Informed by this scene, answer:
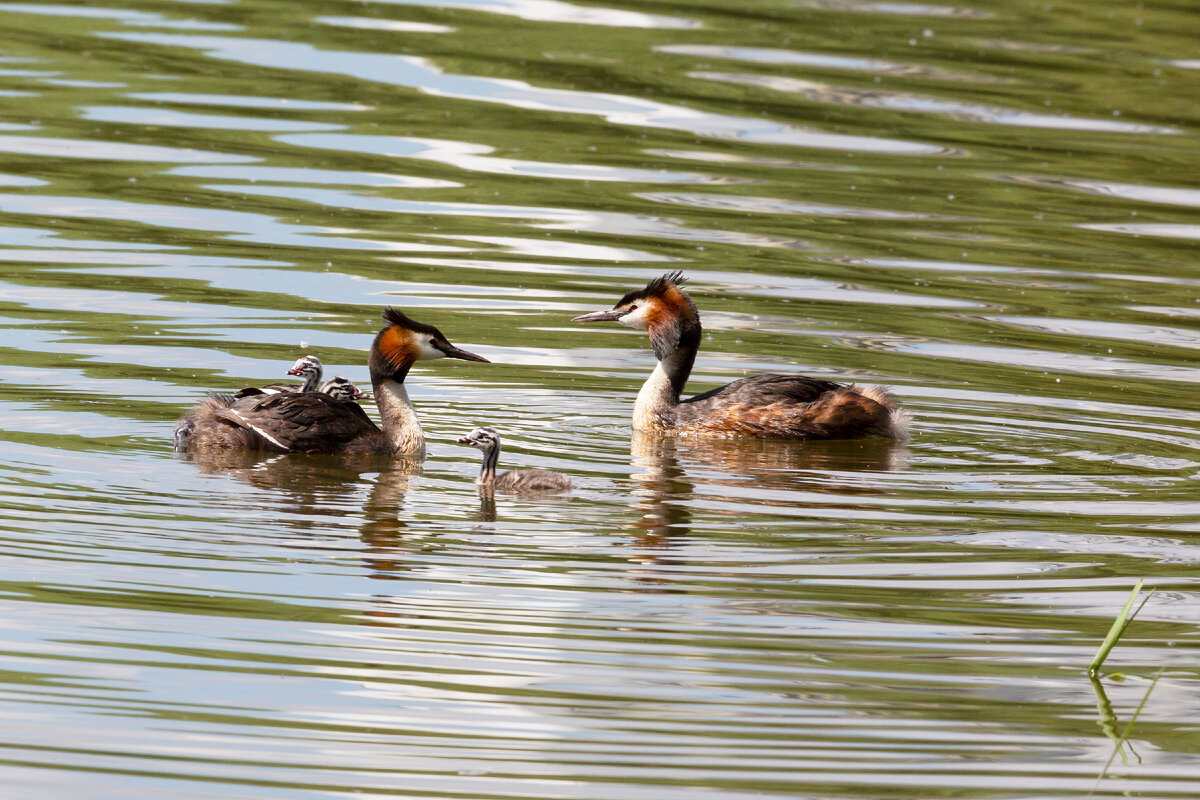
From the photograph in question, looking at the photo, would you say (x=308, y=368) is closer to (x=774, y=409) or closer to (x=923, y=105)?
(x=774, y=409)

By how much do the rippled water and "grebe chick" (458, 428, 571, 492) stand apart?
0.15 metres

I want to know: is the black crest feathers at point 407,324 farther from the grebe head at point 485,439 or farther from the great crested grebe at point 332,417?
the grebe head at point 485,439

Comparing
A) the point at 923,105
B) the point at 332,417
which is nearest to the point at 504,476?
the point at 332,417

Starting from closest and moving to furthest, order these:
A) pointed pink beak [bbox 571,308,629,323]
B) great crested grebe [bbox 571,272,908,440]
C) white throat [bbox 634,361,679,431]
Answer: great crested grebe [bbox 571,272,908,440] → white throat [bbox 634,361,679,431] → pointed pink beak [bbox 571,308,629,323]

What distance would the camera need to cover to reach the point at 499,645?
7418mm

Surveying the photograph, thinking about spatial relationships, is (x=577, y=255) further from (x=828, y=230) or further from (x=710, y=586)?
(x=710, y=586)

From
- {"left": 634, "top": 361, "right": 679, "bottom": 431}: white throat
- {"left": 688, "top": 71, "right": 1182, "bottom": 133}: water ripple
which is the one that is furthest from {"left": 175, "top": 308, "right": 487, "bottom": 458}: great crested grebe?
{"left": 688, "top": 71, "right": 1182, "bottom": 133}: water ripple

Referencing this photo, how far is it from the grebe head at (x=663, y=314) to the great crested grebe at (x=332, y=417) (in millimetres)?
1592

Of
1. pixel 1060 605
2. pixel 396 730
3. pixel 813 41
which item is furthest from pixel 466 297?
pixel 813 41

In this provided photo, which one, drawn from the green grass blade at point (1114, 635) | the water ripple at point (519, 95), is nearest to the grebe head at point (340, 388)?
the green grass blade at point (1114, 635)

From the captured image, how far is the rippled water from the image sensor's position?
22.5 feet

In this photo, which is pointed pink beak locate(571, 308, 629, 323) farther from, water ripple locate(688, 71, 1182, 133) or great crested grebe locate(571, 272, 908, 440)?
water ripple locate(688, 71, 1182, 133)

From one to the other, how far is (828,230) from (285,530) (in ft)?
28.9

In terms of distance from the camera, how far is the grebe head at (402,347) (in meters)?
11.0
